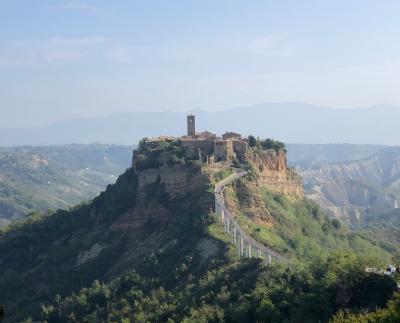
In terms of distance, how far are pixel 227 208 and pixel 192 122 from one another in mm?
21078

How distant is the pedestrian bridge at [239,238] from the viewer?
50.1m

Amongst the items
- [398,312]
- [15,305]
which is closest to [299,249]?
[15,305]

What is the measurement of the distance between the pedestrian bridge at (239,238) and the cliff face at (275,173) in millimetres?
9256

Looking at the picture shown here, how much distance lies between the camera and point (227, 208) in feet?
192

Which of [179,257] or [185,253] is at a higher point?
[185,253]

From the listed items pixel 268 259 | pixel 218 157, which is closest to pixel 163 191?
pixel 218 157

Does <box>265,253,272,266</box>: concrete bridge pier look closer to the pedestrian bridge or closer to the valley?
the pedestrian bridge

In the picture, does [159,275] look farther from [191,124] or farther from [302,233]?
[191,124]

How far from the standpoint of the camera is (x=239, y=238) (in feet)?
175

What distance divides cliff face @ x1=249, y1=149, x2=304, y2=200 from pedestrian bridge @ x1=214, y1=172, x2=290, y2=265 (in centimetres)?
926

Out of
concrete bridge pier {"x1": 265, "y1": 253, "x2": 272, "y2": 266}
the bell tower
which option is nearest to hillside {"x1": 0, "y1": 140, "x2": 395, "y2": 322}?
concrete bridge pier {"x1": 265, "y1": 253, "x2": 272, "y2": 266}

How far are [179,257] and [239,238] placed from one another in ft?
15.3

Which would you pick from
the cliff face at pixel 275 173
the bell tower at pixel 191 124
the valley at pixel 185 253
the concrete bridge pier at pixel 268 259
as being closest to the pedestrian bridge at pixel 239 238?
the concrete bridge pier at pixel 268 259

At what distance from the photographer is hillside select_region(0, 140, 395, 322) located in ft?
140
